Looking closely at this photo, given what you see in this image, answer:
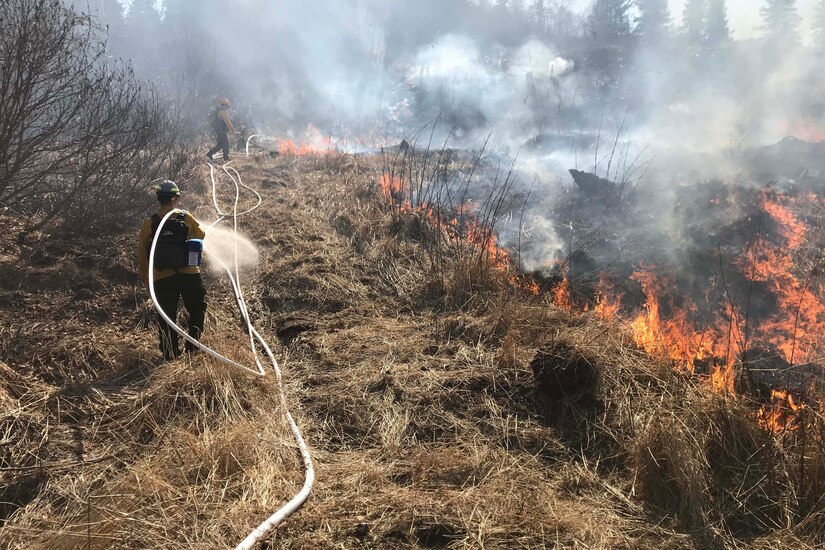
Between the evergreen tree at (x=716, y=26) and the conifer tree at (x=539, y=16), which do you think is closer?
the evergreen tree at (x=716, y=26)

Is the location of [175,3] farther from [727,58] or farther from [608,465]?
[608,465]

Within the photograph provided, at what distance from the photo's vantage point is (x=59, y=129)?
16.4 feet

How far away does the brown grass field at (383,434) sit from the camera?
247 cm

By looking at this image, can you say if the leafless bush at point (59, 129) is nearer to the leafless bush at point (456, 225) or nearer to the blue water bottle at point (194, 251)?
the blue water bottle at point (194, 251)

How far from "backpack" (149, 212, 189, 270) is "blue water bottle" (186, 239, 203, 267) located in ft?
0.14

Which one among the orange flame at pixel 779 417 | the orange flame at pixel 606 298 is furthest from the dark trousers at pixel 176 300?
the orange flame at pixel 779 417

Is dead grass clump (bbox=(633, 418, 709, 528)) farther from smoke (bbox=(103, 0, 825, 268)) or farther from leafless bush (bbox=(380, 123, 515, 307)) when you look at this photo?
smoke (bbox=(103, 0, 825, 268))

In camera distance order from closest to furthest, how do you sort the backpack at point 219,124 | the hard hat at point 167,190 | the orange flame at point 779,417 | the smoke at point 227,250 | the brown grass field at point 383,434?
the brown grass field at point 383,434
the orange flame at point 779,417
the hard hat at point 167,190
the smoke at point 227,250
the backpack at point 219,124

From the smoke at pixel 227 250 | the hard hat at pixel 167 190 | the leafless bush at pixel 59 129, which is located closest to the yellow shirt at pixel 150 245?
the hard hat at pixel 167 190

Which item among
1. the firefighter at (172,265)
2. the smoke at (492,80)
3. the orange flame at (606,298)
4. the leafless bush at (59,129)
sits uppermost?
the smoke at (492,80)

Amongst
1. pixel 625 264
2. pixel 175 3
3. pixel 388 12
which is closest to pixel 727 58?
pixel 388 12

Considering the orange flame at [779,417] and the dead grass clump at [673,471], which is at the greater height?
the orange flame at [779,417]

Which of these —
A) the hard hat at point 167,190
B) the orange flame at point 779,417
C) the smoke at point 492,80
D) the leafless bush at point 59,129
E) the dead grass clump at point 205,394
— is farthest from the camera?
the smoke at point 492,80

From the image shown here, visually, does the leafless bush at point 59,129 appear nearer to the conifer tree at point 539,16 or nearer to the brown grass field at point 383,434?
the brown grass field at point 383,434
